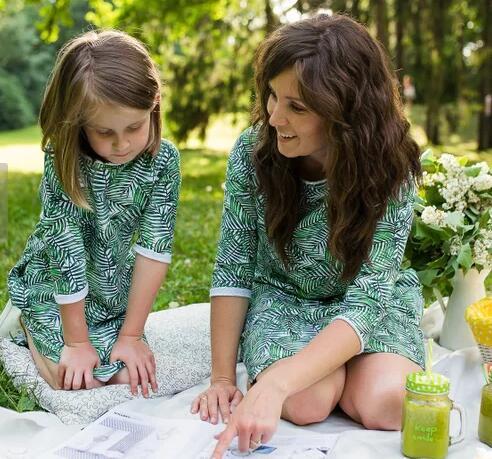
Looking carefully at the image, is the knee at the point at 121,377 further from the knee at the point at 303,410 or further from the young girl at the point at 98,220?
the knee at the point at 303,410

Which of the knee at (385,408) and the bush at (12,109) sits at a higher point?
the bush at (12,109)

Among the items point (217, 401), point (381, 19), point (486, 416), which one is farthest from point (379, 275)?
point (381, 19)

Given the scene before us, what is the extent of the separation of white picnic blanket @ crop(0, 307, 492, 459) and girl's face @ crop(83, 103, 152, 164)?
73 cm

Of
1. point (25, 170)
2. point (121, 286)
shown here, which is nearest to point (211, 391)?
point (121, 286)

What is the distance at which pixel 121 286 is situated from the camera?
2.62 m

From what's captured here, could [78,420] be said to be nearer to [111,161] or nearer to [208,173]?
[111,161]

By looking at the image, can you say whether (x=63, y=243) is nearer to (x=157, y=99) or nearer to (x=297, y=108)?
(x=157, y=99)

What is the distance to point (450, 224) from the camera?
2.76 m

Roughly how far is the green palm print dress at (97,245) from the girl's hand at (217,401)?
348 millimetres

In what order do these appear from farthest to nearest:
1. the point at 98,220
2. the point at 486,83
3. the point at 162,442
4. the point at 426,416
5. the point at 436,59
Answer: the point at 486,83, the point at 436,59, the point at 98,220, the point at 162,442, the point at 426,416

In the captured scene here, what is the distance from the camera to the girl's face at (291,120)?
6.81 ft

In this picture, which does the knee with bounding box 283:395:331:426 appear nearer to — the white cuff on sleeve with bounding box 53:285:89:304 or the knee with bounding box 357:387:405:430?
the knee with bounding box 357:387:405:430

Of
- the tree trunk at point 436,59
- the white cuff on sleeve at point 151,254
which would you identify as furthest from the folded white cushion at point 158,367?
the tree trunk at point 436,59

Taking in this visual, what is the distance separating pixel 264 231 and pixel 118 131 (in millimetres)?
523
